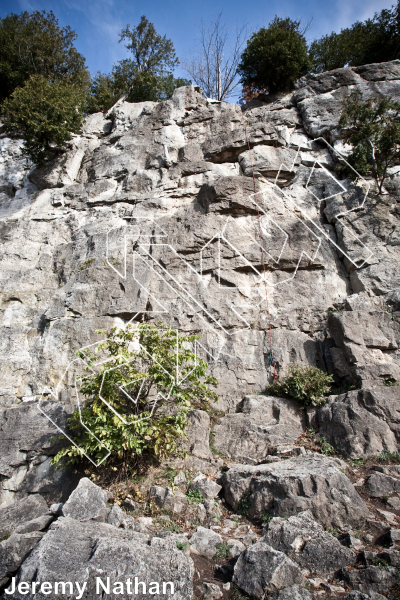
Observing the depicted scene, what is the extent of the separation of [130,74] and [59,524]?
67.3 feet

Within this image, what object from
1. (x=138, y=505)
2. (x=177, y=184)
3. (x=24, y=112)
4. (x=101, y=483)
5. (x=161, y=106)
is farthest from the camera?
(x=161, y=106)

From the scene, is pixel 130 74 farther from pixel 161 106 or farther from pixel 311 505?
pixel 311 505

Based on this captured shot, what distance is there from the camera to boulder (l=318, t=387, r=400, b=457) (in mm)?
6023

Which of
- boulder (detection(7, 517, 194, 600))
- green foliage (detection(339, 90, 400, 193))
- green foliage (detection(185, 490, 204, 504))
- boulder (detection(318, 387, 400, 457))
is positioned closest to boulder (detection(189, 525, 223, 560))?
boulder (detection(7, 517, 194, 600))

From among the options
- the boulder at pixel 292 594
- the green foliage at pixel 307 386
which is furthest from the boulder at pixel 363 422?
the boulder at pixel 292 594

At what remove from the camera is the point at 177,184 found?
10922mm

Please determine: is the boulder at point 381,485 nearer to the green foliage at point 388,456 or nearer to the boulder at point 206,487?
the green foliage at point 388,456

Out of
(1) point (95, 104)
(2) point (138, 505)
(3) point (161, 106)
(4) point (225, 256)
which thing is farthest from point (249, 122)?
(2) point (138, 505)

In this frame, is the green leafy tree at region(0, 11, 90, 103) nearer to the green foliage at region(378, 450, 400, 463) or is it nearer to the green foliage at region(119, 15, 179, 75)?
the green foliage at region(119, 15, 179, 75)

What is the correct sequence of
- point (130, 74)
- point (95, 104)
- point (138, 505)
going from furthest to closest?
point (130, 74) → point (95, 104) → point (138, 505)

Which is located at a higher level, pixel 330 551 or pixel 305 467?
pixel 305 467

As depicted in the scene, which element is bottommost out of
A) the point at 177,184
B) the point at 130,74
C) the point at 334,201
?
the point at 334,201

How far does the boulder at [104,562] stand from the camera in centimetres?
329

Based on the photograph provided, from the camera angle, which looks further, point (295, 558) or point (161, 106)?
point (161, 106)
